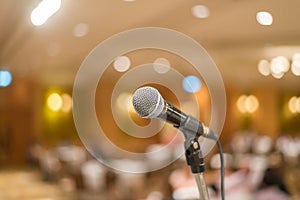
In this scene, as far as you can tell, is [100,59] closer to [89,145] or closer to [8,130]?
[89,145]

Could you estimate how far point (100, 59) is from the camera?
6586mm

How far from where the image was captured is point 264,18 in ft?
12.1

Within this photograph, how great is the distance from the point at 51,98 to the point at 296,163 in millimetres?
6046

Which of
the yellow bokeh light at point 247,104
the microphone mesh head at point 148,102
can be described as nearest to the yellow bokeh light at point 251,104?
the yellow bokeh light at point 247,104

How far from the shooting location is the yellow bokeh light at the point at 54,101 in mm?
10211

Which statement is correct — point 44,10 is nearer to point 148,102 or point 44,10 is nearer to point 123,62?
point 148,102

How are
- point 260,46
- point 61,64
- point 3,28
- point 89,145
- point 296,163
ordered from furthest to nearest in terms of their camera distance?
point 89,145
point 61,64
point 296,163
point 260,46
point 3,28

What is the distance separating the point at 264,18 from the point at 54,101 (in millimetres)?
7377

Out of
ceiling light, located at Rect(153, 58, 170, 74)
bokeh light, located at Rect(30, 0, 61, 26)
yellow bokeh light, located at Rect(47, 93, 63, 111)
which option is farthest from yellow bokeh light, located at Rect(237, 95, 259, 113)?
bokeh light, located at Rect(30, 0, 61, 26)

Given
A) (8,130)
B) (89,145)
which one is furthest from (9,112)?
(89,145)

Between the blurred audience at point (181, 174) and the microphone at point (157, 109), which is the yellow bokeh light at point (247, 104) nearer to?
the blurred audience at point (181, 174)

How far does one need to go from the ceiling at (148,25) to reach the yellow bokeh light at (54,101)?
3074 mm

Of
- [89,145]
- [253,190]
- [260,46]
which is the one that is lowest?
[253,190]

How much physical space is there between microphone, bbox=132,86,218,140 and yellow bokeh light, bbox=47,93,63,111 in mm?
9603
